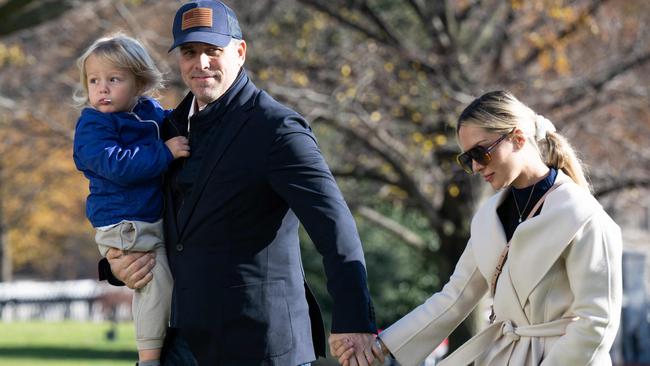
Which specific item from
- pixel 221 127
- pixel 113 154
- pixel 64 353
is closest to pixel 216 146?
pixel 221 127

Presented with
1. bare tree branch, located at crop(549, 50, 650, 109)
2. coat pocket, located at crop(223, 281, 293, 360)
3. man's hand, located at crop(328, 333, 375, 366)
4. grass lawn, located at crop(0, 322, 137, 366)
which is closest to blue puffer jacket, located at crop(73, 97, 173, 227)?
coat pocket, located at crop(223, 281, 293, 360)

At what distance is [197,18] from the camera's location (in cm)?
416

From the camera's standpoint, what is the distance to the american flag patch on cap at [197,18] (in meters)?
4.14

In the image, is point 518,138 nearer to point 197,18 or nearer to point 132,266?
point 197,18

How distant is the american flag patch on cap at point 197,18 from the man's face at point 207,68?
0.22 feet

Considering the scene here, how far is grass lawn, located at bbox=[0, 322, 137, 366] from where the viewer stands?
17.6 m

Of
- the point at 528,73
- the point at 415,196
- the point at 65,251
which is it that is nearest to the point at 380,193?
the point at 415,196

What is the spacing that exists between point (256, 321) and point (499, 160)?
3.34 feet

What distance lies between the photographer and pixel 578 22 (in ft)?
41.0

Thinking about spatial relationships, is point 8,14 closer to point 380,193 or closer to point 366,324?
point 380,193

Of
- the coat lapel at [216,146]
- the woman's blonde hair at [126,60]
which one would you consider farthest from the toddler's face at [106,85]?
the coat lapel at [216,146]

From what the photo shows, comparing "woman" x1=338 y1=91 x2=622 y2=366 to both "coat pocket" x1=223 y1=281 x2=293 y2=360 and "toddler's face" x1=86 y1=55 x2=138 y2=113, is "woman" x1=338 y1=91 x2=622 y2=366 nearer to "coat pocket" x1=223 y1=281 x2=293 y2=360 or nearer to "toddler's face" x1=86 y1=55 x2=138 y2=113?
"coat pocket" x1=223 y1=281 x2=293 y2=360

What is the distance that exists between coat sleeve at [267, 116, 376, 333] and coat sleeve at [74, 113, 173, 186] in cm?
46

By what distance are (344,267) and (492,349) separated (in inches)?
25.9
